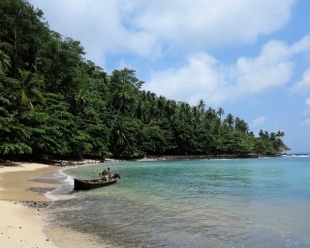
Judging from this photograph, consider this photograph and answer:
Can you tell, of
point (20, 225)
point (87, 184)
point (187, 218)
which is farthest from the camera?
point (87, 184)

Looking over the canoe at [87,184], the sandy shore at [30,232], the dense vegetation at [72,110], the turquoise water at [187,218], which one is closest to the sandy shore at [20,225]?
the sandy shore at [30,232]

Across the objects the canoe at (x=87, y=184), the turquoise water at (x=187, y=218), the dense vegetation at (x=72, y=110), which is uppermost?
the dense vegetation at (x=72, y=110)

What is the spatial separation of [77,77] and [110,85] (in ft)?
95.3

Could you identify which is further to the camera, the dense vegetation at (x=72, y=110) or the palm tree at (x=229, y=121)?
the palm tree at (x=229, y=121)

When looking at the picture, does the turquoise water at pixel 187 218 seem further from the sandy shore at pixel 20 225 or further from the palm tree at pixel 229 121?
the palm tree at pixel 229 121

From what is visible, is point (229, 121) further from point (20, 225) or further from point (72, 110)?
point (20, 225)

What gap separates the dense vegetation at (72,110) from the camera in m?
35.7

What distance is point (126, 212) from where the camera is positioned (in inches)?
537

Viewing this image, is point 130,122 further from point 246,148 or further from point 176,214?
point 176,214

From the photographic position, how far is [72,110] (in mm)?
59344

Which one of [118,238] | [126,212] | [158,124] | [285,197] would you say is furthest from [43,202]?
[158,124]

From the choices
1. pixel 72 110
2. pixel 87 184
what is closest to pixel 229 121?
pixel 72 110

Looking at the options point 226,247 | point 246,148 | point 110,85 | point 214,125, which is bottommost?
point 226,247

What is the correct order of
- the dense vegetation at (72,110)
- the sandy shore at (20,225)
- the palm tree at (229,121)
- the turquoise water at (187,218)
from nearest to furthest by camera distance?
the sandy shore at (20,225) < the turquoise water at (187,218) < the dense vegetation at (72,110) < the palm tree at (229,121)
